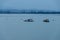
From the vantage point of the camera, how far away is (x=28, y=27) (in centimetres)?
114

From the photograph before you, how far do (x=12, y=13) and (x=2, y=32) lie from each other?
0.68 ft

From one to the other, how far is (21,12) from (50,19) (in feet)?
0.94

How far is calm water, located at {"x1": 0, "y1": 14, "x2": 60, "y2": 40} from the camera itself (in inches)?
43.6

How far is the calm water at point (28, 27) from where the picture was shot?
3.63 ft

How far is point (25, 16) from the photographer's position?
43.6 inches

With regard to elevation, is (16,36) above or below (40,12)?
below
